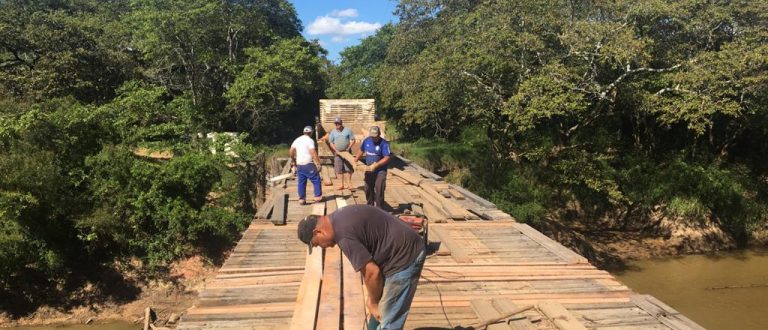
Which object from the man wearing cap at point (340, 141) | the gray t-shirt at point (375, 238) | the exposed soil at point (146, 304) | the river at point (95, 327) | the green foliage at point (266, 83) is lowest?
the river at point (95, 327)

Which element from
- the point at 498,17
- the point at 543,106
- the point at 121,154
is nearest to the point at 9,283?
the point at 121,154

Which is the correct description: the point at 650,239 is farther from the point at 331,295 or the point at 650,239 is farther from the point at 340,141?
the point at 331,295

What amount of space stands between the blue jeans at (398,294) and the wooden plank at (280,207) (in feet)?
14.8

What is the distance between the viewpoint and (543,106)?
1295 centimetres

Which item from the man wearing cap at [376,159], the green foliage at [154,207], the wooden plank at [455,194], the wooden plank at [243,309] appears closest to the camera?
the wooden plank at [243,309]

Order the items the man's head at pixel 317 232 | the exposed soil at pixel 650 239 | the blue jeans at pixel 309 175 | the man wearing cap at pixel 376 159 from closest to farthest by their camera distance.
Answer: the man's head at pixel 317 232 < the man wearing cap at pixel 376 159 < the blue jeans at pixel 309 175 < the exposed soil at pixel 650 239

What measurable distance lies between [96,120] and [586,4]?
1569 centimetres

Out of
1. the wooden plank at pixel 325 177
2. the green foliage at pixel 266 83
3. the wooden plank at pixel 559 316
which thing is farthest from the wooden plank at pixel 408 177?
the green foliage at pixel 266 83

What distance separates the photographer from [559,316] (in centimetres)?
458

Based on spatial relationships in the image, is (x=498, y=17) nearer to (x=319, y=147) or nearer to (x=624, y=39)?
(x=624, y=39)

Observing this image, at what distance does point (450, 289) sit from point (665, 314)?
211 centimetres

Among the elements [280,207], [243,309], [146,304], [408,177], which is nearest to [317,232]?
[243,309]

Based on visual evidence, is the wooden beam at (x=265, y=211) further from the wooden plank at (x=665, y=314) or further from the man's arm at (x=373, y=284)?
the wooden plank at (x=665, y=314)

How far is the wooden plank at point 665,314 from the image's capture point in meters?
4.44
